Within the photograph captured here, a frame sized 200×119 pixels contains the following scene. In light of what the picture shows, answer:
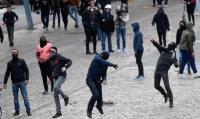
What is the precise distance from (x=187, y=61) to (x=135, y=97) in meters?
2.93

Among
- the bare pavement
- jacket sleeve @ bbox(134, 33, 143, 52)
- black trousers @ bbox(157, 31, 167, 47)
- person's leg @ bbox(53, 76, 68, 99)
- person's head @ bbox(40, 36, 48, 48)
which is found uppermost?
person's head @ bbox(40, 36, 48, 48)

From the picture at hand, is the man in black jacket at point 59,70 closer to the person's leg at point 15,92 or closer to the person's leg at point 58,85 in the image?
the person's leg at point 58,85

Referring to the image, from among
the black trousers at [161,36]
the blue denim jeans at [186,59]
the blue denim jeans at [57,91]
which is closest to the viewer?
the blue denim jeans at [57,91]

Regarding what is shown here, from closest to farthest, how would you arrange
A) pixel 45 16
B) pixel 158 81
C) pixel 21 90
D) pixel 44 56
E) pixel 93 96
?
pixel 93 96
pixel 158 81
pixel 21 90
pixel 44 56
pixel 45 16

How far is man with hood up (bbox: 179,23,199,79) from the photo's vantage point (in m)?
18.5

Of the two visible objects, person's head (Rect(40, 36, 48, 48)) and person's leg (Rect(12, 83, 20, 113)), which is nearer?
person's leg (Rect(12, 83, 20, 113))

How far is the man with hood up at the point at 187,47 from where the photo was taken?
18.5 metres

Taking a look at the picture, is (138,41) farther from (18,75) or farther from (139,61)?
(18,75)

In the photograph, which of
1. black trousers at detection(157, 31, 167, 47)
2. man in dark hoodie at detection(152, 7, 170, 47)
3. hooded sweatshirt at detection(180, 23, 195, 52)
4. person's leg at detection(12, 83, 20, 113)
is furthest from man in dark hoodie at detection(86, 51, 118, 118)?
black trousers at detection(157, 31, 167, 47)

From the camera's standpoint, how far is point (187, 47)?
18.6 meters

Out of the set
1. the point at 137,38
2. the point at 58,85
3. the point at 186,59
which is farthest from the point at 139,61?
the point at 58,85

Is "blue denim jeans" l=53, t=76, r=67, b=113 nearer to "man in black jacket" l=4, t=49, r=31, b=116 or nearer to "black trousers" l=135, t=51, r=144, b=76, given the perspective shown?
"man in black jacket" l=4, t=49, r=31, b=116

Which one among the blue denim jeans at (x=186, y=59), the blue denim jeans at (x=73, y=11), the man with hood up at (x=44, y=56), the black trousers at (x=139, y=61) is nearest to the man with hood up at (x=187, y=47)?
the blue denim jeans at (x=186, y=59)

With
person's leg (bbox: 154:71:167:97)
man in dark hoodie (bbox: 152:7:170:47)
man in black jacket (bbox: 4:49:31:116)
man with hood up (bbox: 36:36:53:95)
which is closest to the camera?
person's leg (bbox: 154:71:167:97)
